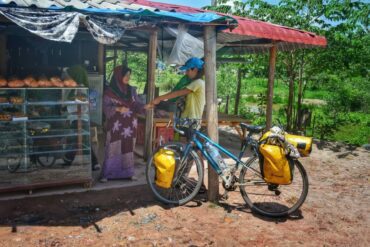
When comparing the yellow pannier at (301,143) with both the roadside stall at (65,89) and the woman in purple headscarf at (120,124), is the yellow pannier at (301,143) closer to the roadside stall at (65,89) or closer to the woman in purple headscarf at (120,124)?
the roadside stall at (65,89)

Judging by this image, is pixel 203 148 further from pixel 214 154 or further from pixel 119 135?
pixel 119 135

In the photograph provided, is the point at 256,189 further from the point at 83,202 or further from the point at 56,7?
the point at 56,7

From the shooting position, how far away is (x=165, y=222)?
15.7 ft

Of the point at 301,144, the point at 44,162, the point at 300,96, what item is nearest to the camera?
the point at 301,144

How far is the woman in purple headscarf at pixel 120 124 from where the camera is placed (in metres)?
5.82

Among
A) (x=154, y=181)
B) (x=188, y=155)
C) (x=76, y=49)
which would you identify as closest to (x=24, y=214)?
(x=154, y=181)

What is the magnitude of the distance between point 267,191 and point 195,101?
5.63ft

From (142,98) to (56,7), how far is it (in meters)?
5.36

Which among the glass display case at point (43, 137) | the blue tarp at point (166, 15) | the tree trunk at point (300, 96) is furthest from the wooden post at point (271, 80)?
the glass display case at point (43, 137)

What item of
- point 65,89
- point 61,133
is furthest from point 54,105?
point 61,133

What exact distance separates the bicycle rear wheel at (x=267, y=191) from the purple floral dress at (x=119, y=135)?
2.00 meters

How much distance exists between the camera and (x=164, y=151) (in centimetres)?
517

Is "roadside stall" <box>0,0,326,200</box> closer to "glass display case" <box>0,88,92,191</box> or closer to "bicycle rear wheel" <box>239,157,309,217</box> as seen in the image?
"glass display case" <box>0,88,92,191</box>

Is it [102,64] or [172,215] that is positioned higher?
[102,64]
